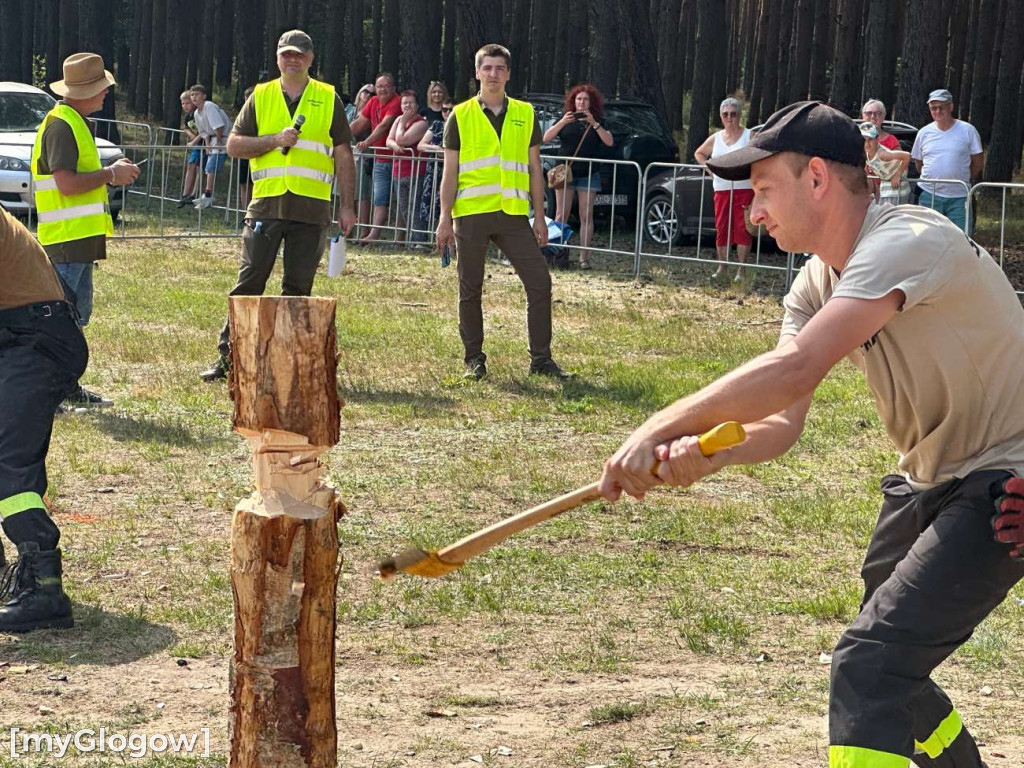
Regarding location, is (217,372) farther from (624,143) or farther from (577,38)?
(577,38)

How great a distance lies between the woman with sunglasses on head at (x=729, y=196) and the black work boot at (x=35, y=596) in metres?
10.2

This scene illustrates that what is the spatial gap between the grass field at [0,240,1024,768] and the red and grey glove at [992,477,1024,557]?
1422mm

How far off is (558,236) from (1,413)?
36.0 ft

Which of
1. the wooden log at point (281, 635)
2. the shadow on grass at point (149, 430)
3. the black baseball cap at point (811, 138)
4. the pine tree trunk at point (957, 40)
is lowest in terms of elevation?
the shadow on grass at point (149, 430)

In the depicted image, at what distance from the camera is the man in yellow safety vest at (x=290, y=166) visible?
9891 millimetres

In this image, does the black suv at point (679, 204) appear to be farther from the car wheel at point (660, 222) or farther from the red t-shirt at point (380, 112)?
the red t-shirt at point (380, 112)

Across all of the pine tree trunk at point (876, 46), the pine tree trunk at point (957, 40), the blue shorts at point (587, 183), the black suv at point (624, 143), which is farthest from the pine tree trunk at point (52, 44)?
the blue shorts at point (587, 183)

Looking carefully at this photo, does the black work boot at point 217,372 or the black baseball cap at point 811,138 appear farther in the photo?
the black work boot at point 217,372

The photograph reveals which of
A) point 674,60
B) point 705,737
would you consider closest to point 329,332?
point 705,737

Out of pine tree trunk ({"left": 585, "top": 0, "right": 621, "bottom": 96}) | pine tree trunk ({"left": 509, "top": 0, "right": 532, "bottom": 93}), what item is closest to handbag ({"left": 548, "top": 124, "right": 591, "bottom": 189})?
pine tree trunk ({"left": 585, "top": 0, "right": 621, "bottom": 96})

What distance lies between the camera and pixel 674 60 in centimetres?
3384

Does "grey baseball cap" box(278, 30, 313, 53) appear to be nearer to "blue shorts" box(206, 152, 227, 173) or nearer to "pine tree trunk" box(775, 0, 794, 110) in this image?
"blue shorts" box(206, 152, 227, 173)

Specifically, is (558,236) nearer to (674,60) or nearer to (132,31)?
(674,60)

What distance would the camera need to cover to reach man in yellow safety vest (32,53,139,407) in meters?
8.91
